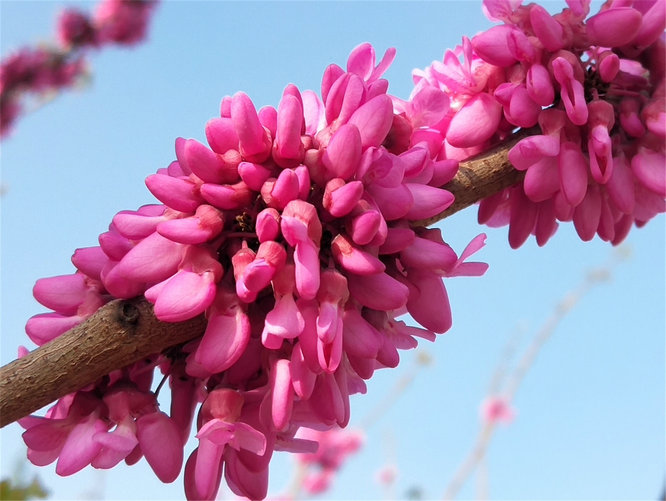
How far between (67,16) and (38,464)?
5.04 meters

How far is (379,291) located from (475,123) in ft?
1.21

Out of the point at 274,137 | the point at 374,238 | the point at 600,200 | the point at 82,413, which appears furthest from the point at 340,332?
the point at 600,200

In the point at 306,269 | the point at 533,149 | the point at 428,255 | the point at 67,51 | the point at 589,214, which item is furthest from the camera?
the point at 67,51

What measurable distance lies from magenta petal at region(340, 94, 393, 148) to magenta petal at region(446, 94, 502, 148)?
0.75ft

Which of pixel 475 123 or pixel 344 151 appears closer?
pixel 344 151

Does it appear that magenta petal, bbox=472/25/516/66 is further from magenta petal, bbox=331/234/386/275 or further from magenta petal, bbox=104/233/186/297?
magenta petal, bbox=104/233/186/297

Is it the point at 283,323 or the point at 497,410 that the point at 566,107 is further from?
the point at 497,410

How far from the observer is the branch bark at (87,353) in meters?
0.77

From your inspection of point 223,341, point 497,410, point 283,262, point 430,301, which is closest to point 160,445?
point 223,341

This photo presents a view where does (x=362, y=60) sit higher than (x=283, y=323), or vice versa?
(x=362, y=60)

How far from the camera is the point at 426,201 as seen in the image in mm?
833

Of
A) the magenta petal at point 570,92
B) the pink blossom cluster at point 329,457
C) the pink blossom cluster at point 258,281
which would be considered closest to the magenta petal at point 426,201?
the pink blossom cluster at point 258,281

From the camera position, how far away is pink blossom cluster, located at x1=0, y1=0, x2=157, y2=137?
480 cm

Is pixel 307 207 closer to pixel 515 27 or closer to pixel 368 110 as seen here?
pixel 368 110
